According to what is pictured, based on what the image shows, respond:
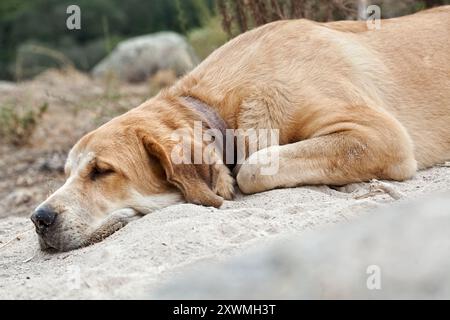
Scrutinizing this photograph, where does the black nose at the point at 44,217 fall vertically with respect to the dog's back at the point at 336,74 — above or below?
below

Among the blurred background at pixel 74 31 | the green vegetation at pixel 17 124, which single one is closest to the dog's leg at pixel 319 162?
the green vegetation at pixel 17 124

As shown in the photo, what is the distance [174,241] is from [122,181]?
84 cm

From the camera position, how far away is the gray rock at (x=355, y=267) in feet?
7.90

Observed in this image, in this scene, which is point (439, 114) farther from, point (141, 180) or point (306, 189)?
point (141, 180)

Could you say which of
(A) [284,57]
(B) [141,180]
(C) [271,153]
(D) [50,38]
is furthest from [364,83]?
(D) [50,38]

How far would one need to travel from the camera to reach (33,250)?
4.46 meters

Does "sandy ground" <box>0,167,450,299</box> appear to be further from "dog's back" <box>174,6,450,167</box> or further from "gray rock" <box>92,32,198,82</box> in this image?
"gray rock" <box>92,32,198,82</box>

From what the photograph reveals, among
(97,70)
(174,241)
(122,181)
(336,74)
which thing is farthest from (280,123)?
(97,70)

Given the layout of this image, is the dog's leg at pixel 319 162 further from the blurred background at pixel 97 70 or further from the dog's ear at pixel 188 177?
the blurred background at pixel 97 70

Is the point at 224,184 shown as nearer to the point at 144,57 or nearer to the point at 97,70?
the point at 144,57

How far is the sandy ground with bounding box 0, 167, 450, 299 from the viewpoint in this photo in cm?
325

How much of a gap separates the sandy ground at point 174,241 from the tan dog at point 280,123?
13 centimetres

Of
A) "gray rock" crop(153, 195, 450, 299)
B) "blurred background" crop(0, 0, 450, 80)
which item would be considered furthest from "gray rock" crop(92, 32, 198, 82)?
"gray rock" crop(153, 195, 450, 299)
